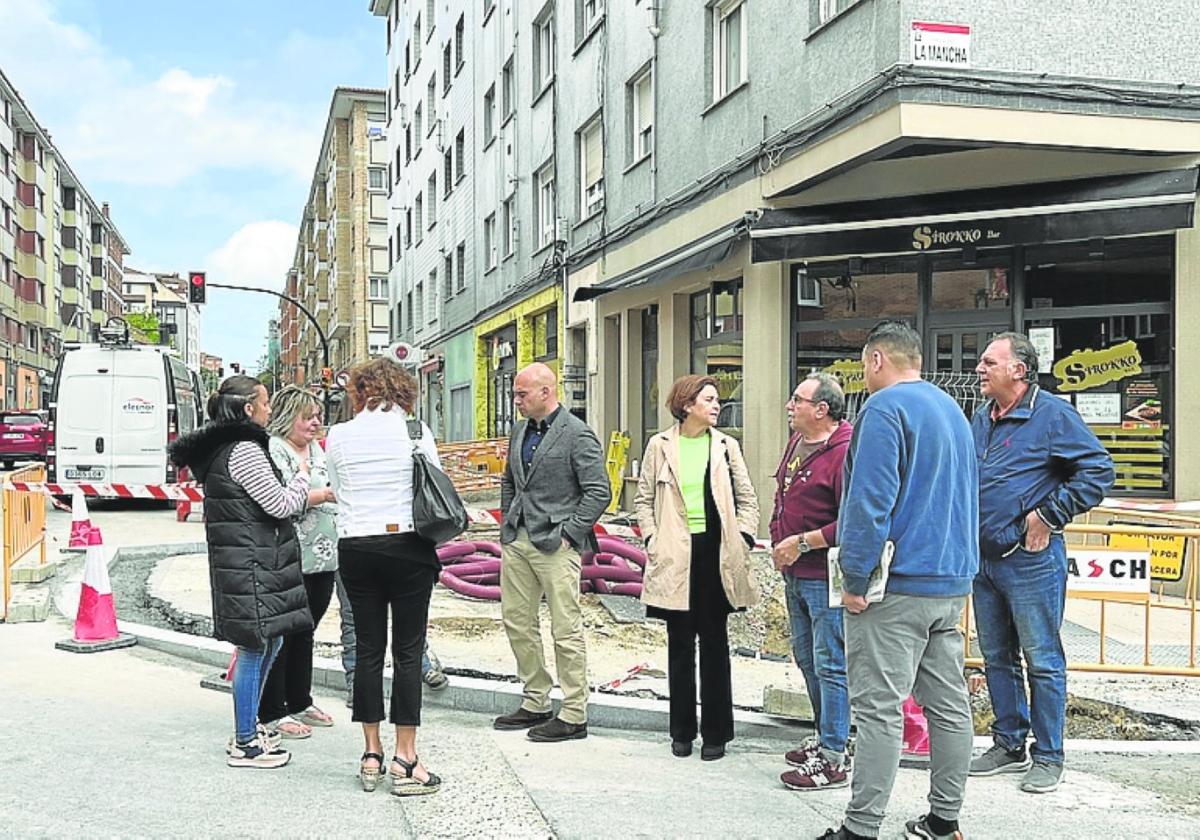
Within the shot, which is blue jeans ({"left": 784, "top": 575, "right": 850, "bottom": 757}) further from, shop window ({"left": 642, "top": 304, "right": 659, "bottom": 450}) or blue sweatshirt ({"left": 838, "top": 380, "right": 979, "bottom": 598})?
shop window ({"left": 642, "top": 304, "right": 659, "bottom": 450})

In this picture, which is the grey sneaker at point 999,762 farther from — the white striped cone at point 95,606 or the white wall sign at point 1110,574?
the white striped cone at point 95,606

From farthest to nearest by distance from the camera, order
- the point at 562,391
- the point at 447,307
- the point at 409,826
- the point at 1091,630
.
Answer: the point at 447,307
the point at 562,391
the point at 1091,630
the point at 409,826

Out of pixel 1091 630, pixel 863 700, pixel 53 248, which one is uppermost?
pixel 53 248

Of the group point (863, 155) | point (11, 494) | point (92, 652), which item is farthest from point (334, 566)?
point (863, 155)

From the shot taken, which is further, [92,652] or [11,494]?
[11,494]

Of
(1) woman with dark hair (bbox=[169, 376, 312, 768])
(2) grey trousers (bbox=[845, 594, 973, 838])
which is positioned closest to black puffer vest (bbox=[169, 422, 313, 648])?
(1) woman with dark hair (bbox=[169, 376, 312, 768])

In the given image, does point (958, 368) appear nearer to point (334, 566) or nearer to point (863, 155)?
point (863, 155)

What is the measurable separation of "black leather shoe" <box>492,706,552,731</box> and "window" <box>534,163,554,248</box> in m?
17.2

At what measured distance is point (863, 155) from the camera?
10.7m

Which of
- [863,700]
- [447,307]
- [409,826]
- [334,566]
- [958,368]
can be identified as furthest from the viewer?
[447,307]

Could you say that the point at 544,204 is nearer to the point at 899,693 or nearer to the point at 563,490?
the point at 563,490

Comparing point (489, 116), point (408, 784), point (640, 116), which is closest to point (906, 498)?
point (408, 784)

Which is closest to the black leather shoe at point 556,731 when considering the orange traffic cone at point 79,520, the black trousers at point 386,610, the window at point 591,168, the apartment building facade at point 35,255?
the black trousers at point 386,610

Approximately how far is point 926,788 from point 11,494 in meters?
8.33
